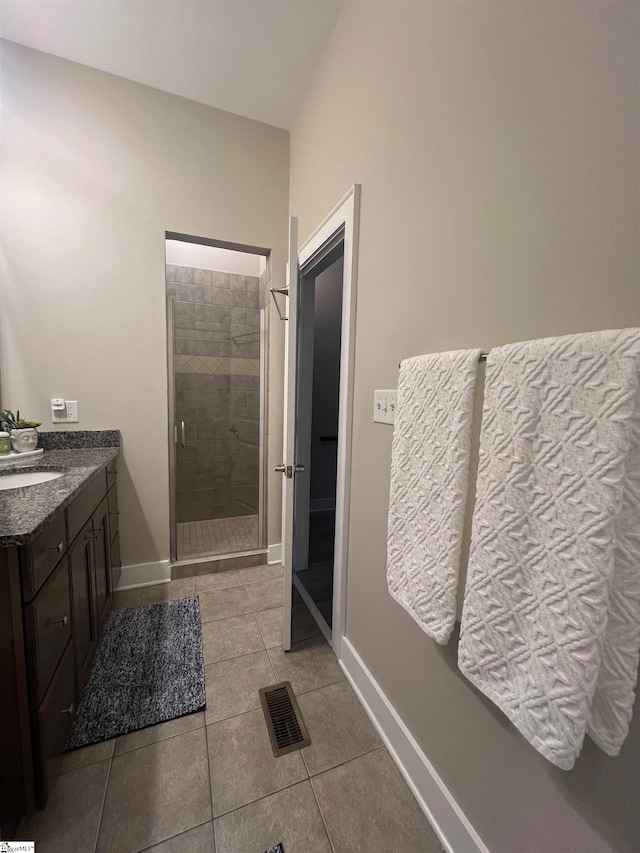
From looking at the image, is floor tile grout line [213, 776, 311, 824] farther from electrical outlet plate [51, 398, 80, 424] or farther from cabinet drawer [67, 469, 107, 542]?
electrical outlet plate [51, 398, 80, 424]

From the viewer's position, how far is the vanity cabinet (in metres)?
0.83

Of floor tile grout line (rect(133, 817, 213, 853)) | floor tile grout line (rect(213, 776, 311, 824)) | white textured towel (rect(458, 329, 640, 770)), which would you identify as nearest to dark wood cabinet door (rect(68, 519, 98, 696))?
floor tile grout line (rect(133, 817, 213, 853))

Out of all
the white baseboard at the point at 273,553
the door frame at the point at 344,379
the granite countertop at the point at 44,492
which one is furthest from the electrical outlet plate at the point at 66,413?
the white baseboard at the point at 273,553

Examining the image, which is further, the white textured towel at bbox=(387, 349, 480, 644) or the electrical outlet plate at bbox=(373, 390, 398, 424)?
the electrical outlet plate at bbox=(373, 390, 398, 424)

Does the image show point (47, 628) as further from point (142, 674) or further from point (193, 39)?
point (193, 39)

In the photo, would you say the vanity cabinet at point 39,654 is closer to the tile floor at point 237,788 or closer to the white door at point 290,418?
the tile floor at point 237,788

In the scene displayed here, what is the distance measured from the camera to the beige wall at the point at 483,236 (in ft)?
1.84

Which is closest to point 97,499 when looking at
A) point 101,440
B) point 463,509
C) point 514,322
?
point 101,440

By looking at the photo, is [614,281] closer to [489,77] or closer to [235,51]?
[489,77]

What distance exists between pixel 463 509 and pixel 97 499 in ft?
5.16

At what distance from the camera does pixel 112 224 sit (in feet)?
6.18

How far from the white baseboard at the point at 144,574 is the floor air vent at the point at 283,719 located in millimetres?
1103

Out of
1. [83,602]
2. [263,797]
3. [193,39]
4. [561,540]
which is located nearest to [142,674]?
[83,602]

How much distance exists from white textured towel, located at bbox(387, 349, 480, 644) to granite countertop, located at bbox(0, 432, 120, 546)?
980 mm
